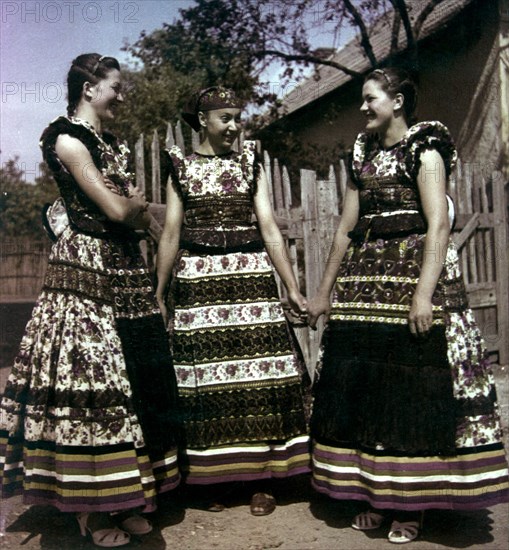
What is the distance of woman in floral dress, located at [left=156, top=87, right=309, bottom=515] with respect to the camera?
3736 millimetres

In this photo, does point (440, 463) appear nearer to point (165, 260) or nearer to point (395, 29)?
point (165, 260)

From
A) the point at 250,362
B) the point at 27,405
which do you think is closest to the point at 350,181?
the point at 250,362

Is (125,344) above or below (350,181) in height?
below

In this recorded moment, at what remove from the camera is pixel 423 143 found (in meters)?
3.30

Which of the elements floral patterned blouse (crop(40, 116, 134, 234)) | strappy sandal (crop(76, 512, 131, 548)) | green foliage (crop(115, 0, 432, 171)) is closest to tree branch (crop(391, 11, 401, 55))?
green foliage (crop(115, 0, 432, 171))

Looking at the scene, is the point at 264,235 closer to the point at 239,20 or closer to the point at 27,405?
the point at 27,405

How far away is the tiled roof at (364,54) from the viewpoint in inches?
423

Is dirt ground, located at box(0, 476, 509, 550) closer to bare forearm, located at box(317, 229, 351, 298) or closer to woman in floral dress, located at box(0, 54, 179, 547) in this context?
woman in floral dress, located at box(0, 54, 179, 547)

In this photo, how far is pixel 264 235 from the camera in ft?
12.8

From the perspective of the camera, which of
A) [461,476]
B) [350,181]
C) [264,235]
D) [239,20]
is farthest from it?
[239,20]

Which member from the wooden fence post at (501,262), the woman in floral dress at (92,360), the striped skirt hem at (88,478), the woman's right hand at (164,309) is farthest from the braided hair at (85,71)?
the wooden fence post at (501,262)

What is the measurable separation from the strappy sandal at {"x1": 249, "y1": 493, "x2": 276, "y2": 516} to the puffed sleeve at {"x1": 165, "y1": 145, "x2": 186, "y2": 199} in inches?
65.4

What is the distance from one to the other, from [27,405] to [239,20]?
765 centimetres

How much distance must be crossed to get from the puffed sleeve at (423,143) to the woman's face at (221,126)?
98 centimetres
